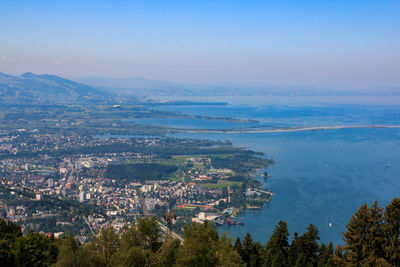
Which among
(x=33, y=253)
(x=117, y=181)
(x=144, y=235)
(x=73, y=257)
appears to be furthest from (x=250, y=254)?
(x=117, y=181)

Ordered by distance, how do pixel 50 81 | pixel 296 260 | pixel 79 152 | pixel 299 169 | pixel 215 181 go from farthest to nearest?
pixel 50 81
pixel 79 152
pixel 299 169
pixel 215 181
pixel 296 260

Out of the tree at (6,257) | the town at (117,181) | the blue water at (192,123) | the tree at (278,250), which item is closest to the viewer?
the tree at (6,257)

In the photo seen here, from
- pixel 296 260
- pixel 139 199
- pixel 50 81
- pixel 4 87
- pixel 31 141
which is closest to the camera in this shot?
pixel 296 260

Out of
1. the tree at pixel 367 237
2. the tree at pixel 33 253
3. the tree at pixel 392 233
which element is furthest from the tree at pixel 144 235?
the tree at pixel 392 233

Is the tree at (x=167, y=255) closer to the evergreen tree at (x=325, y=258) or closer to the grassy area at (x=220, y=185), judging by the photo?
the evergreen tree at (x=325, y=258)

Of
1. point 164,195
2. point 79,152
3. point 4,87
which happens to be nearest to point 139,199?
point 164,195

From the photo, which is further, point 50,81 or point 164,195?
point 50,81

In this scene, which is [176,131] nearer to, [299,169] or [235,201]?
[299,169]
